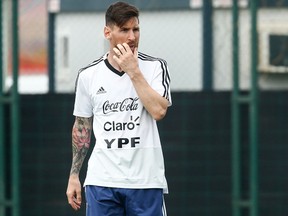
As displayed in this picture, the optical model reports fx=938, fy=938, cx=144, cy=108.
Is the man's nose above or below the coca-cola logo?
above

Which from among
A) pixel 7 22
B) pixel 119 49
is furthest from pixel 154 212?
pixel 7 22

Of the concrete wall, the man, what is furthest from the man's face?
the concrete wall

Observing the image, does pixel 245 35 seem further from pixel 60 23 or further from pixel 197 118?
pixel 60 23

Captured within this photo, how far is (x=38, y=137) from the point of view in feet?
24.7

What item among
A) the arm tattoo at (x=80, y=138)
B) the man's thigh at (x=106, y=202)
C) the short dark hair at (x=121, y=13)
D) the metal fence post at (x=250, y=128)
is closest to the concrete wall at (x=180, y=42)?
the metal fence post at (x=250, y=128)

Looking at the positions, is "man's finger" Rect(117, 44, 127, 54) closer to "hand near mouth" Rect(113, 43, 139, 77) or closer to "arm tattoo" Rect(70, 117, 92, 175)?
"hand near mouth" Rect(113, 43, 139, 77)

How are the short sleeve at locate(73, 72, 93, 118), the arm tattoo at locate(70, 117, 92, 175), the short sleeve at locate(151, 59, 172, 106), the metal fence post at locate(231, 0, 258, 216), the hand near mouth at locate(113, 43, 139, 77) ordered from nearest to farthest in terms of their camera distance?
the hand near mouth at locate(113, 43, 139, 77), the short sleeve at locate(151, 59, 172, 106), the short sleeve at locate(73, 72, 93, 118), the arm tattoo at locate(70, 117, 92, 175), the metal fence post at locate(231, 0, 258, 216)

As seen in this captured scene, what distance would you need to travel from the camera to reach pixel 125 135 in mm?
5141

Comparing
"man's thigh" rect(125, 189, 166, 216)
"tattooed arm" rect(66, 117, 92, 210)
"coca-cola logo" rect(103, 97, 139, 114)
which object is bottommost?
"man's thigh" rect(125, 189, 166, 216)

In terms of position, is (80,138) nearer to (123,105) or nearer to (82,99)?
(82,99)

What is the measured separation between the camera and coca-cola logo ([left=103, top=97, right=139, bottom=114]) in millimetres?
5121

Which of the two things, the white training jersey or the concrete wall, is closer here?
the white training jersey

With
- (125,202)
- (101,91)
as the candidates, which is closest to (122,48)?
(101,91)

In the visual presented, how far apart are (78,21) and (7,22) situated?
0.59 metres
